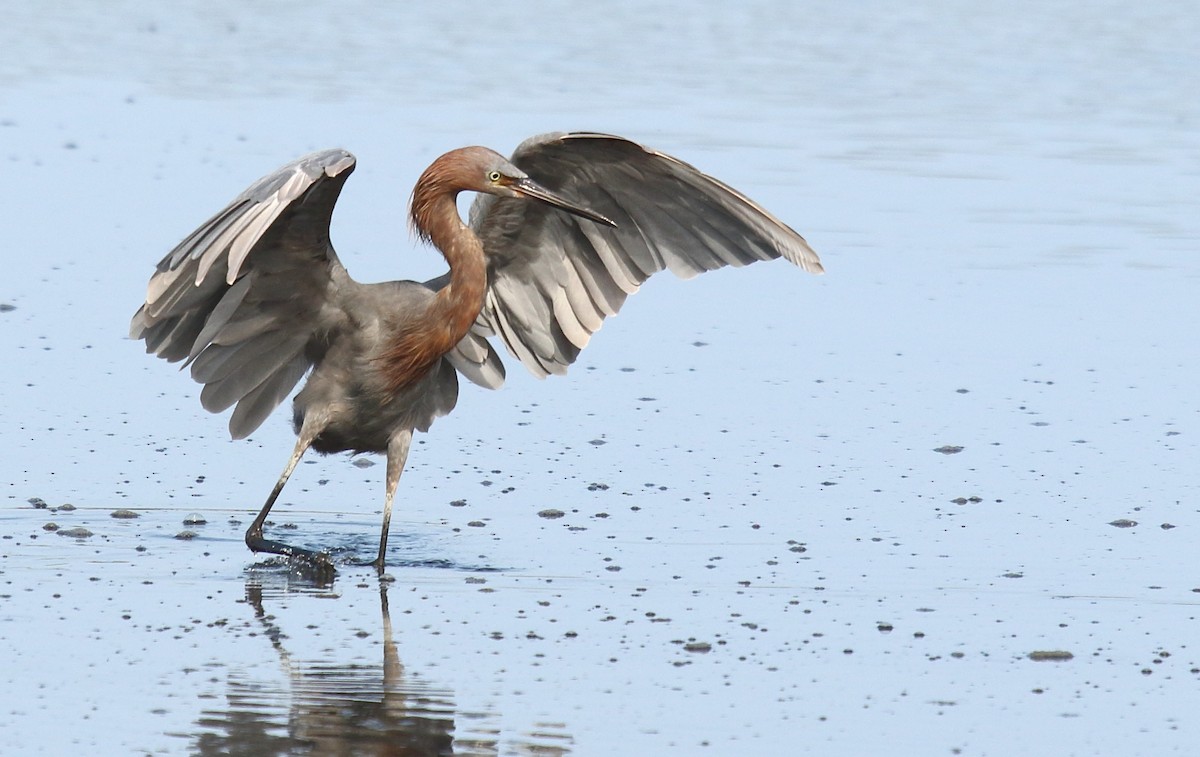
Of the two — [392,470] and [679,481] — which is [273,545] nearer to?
[392,470]

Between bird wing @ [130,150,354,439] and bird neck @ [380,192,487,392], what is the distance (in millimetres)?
309

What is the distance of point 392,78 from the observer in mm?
20922

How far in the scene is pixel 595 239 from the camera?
904 cm

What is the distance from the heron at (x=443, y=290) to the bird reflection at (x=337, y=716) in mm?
1392

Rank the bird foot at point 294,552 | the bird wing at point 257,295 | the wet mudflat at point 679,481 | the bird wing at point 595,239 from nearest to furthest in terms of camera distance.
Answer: the wet mudflat at point 679,481 → the bird wing at point 257,295 → the bird foot at point 294,552 → the bird wing at point 595,239

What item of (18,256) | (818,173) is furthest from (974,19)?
(18,256)

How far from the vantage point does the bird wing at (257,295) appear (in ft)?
24.1

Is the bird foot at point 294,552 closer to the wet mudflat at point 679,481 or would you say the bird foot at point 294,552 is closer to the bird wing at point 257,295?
the wet mudflat at point 679,481

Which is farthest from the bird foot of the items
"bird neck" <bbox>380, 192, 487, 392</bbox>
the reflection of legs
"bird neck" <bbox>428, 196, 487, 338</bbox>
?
"bird neck" <bbox>428, 196, 487, 338</bbox>

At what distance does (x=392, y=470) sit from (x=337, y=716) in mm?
2376

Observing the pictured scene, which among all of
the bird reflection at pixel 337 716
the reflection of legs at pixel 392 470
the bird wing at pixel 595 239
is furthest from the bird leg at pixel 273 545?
the bird wing at pixel 595 239

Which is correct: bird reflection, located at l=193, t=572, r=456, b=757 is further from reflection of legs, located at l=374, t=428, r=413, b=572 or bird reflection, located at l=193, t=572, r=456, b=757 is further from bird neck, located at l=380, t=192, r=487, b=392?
bird neck, located at l=380, t=192, r=487, b=392

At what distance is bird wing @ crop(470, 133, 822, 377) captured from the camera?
8609 mm

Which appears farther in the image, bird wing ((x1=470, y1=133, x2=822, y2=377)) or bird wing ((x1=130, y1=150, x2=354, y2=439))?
bird wing ((x1=470, y1=133, x2=822, y2=377))
